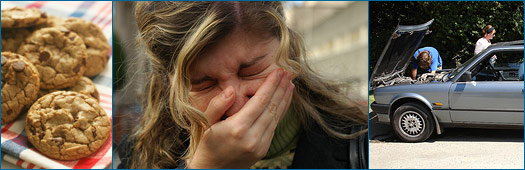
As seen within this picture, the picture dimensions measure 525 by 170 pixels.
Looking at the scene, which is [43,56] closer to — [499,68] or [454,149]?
[454,149]

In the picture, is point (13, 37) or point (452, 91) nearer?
point (452, 91)

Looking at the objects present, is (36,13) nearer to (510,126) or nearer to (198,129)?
(198,129)

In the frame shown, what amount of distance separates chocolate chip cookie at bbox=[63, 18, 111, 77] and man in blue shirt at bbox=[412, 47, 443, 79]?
200 cm

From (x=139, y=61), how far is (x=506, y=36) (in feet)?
6.70

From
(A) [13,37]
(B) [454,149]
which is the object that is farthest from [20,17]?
(B) [454,149]

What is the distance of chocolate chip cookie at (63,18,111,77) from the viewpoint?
2.81 metres

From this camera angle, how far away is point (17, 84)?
101 inches

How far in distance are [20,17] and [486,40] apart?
9.09 ft

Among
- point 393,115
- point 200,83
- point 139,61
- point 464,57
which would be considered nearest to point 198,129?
point 200,83

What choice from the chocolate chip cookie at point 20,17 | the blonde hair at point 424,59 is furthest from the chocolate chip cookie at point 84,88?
the blonde hair at point 424,59

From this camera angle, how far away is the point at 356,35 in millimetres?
2385

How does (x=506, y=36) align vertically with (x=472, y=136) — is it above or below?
above

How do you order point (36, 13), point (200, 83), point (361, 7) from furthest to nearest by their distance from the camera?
point (36, 13) < point (361, 7) < point (200, 83)

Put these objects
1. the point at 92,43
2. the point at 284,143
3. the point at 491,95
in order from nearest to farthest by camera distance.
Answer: the point at 491,95 → the point at 284,143 → the point at 92,43
